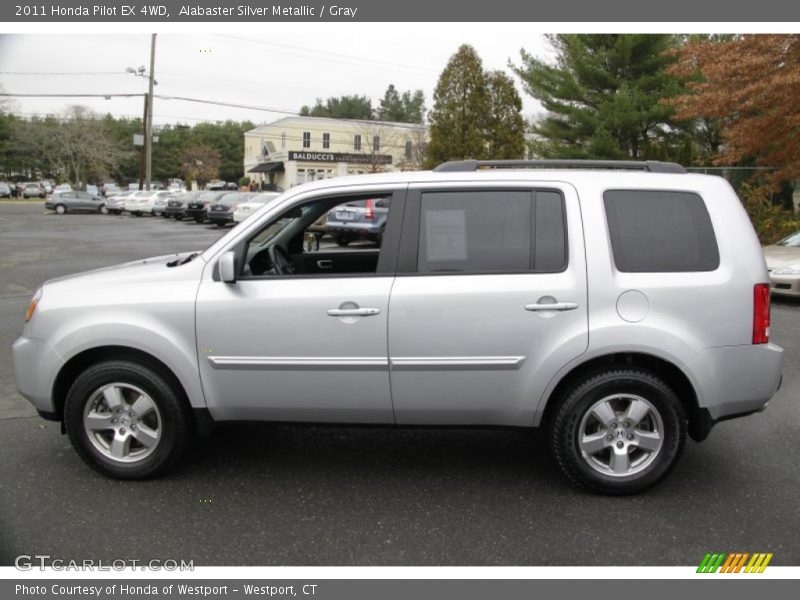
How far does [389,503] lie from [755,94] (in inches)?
525

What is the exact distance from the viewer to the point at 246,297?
391 centimetres

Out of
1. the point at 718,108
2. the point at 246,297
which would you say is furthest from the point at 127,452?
the point at 718,108

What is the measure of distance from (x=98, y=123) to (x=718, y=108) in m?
67.9

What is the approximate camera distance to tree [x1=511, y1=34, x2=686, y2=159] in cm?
2344

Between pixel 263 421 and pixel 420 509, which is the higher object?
pixel 263 421

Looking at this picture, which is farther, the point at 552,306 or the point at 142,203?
the point at 142,203

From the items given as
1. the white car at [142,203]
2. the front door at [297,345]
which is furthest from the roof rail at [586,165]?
the white car at [142,203]

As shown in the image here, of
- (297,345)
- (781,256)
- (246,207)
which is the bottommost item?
(297,345)

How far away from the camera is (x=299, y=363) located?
3859 millimetres

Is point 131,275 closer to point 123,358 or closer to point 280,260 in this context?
point 123,358

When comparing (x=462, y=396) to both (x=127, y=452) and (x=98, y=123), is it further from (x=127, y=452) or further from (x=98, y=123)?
(x=98, y=123)

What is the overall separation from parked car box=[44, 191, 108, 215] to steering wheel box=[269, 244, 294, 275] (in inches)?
1559

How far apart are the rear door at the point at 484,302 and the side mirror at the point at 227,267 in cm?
90

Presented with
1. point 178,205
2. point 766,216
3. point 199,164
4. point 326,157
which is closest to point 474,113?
point 766,216
